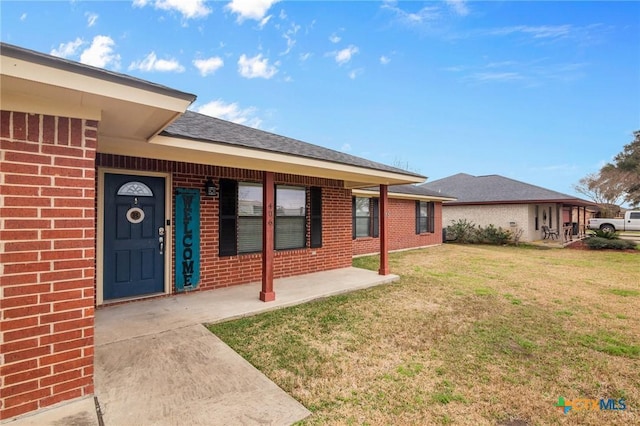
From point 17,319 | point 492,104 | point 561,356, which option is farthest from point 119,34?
point 492,104

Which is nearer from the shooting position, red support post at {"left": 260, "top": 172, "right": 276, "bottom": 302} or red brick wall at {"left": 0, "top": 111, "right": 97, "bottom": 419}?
red brick wall at {"left": 0, "top": 111, "right": 97, "bottom": 419}

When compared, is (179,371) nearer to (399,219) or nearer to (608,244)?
(399,219)

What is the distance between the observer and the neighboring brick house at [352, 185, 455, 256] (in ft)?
35.7

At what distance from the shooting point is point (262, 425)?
214 centimetres

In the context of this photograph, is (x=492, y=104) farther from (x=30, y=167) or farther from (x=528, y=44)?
(x=30, y=167)

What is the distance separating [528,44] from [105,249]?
1699 cm

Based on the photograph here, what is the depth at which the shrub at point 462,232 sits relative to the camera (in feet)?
52.5

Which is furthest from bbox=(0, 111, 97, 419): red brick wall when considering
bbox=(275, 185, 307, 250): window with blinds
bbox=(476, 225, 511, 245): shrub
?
bbox=(476, 225, 511, 245): shrub

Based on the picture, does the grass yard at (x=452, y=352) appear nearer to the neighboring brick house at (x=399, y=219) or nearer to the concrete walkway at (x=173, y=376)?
the concrete walkway at (x=173, y=376)

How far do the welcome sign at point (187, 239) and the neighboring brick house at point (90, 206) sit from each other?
0.7 inches

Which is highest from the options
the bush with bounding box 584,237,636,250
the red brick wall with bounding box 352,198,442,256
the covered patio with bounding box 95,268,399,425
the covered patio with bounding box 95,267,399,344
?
the red brick wall with bounding box 352,198,442,256

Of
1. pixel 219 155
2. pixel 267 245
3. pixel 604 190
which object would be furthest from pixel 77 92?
pixel 604 190

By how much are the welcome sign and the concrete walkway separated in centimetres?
54

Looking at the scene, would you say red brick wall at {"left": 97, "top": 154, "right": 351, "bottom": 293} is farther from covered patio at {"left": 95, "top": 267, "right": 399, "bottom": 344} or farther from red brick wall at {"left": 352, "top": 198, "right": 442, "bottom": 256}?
red brick wall at {"left": 352, "top": 198, "right": 442, "bottom": 256}
